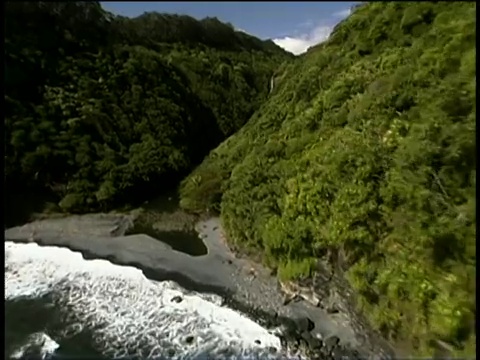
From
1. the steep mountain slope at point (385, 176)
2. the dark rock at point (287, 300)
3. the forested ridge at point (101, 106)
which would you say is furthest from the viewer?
the forested ridge at point (101, 106)

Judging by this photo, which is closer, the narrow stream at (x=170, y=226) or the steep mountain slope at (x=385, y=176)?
the steep mountain slope at (x=385, y=176)

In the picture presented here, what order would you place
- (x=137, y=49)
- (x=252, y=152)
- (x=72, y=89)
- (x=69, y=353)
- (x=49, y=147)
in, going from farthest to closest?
(x=137, y=49), (x=72, y=89), (x=49, y=147), (x=252, y=152), (x=69, y=353)

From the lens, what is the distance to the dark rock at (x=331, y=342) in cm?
1436

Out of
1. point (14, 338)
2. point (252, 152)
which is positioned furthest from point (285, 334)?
point (252, 152)

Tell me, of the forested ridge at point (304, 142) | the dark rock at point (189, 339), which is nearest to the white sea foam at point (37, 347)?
the dark rock at point (189, 339)

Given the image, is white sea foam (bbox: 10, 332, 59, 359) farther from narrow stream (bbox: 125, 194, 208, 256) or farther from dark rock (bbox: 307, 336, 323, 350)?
narrow stream (bbox: 125, 194, 208, 256)

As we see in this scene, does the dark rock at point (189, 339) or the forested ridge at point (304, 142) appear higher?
the forested ridge at point (304, 142)

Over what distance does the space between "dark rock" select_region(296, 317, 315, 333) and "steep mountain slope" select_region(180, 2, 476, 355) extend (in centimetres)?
163

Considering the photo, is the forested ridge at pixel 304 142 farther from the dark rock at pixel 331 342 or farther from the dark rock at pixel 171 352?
the dark rock at pixel 171 352

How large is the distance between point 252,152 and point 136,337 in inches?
472

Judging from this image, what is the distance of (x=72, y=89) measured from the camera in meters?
34.2

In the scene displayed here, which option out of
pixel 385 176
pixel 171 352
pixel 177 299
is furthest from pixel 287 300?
pixel 385 176

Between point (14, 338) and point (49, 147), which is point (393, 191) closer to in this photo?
point (14, 338)

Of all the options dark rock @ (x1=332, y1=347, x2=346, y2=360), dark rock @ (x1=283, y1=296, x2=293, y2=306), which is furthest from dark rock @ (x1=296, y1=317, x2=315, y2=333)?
dark rock @ (x1=332, y1=347, x2=346, y2=360)
